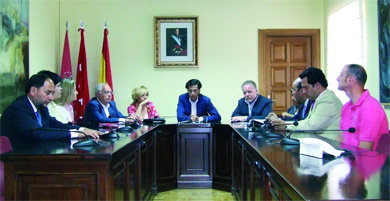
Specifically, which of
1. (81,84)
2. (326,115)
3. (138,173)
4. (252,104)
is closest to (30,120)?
(138,173)

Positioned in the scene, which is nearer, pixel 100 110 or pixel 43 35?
pixel 100 110

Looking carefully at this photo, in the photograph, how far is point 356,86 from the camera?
2674 mm

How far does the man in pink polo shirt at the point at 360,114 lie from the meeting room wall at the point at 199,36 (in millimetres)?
3412

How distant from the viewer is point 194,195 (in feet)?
14.0

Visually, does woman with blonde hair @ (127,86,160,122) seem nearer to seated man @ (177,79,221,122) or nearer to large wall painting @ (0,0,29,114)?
seated man @ (177,79,221,122)

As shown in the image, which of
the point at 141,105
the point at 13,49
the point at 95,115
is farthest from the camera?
the point at 141,105

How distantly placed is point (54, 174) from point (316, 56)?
17.1ft

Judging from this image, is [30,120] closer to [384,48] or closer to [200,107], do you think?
[200,107]

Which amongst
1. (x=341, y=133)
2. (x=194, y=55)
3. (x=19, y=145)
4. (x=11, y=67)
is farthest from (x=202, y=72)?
(x=19, y=145)

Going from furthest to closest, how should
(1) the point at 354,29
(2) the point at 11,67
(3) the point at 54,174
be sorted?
(1) the point at 354,29, (2) the point at 11,67, (3) the point at 54,174

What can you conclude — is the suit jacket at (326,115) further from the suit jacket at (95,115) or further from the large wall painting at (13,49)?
the large wall painting at (13,49)

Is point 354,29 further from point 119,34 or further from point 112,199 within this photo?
point 112,199

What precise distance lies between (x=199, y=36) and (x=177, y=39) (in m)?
0.37

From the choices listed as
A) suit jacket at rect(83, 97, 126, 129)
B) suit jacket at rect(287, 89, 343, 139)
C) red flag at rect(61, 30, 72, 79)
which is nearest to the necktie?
suit jacket at rect(83, 97, 126, 129)
